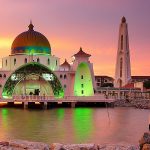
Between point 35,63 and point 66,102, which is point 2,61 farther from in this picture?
point 66,102

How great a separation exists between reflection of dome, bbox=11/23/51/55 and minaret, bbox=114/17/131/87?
41816 millimetres

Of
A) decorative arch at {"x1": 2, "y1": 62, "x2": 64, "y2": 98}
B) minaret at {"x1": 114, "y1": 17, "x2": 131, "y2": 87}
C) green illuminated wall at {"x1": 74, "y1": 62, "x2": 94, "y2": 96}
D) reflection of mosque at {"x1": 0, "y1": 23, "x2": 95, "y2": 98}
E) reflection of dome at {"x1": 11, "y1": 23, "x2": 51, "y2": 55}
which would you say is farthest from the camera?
minaret at {"x1": 114, "y1": 17, "x2": 131, "y2": 87}

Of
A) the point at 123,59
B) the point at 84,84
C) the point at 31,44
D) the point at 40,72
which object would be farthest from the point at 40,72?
the point at 123,59

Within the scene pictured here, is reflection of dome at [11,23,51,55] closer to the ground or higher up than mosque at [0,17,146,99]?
higher up

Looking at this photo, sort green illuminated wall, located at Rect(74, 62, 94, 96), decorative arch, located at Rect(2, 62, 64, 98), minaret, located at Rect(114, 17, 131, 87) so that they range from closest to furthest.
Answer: decorative arch, located at Rect(2, 62, 64, 98) → green illuminated wall, located at Rect(74, 62, 94, 96) → minaret, located at Rect(114, 17, 131, 87)

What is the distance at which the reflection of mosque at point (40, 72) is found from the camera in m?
69.4

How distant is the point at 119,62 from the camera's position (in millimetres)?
111500

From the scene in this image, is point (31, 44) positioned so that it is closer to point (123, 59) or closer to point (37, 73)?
point (37, 73)

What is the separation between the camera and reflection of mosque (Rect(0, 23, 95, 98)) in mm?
69375

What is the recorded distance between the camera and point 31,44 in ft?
229

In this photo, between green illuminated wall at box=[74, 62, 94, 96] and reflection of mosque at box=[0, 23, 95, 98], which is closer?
reflection of mosque at box=[0, 23, 95, 98]

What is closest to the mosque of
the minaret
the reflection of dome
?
the reflection of dome

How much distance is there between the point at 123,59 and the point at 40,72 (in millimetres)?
44112

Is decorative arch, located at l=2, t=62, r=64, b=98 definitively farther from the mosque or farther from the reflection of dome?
the reflection of dome
